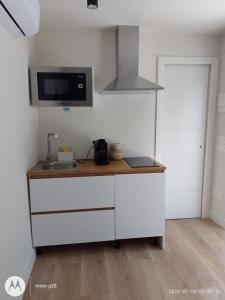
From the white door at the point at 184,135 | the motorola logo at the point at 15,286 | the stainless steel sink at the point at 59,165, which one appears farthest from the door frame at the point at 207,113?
the motorola logo at the point at 15,286

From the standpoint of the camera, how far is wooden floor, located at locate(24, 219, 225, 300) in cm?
172

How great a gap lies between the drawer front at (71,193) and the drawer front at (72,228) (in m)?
0.09

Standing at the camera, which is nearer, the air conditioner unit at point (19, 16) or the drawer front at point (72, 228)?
the air conditioner unit at point (19, 16)

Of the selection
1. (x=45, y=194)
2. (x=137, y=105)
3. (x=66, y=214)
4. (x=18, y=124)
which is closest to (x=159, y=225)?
(x=66, y=214)

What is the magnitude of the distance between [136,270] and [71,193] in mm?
923

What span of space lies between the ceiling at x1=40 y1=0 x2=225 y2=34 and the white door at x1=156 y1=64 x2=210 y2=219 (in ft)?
1.52

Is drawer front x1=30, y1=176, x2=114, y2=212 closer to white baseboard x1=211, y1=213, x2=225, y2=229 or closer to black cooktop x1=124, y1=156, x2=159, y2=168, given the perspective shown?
black cooktop x1=124, y1=156, x2=159, y2=168

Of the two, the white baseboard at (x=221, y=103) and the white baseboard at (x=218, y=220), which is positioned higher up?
the white baseboard at (x=221, y=103)

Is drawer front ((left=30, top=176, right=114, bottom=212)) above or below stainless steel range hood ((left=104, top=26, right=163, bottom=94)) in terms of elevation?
below

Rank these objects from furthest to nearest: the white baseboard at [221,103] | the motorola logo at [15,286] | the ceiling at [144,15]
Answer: the white baseboard at [221,103], the ceiling at [144,15], the motorola logo at [15,286]

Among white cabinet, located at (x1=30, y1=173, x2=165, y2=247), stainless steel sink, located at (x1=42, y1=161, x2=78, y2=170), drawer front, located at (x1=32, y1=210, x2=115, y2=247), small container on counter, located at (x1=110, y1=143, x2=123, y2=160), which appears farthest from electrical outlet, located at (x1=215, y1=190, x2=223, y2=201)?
stainless steel sink, located at (x1=42, y1=161, x2=78, y2=170)

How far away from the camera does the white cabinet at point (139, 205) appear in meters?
2.15

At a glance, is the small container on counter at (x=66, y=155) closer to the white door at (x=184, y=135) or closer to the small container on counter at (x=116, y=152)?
the small container on counter at (x=116, y=152)

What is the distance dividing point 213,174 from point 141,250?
1385 millimetres
